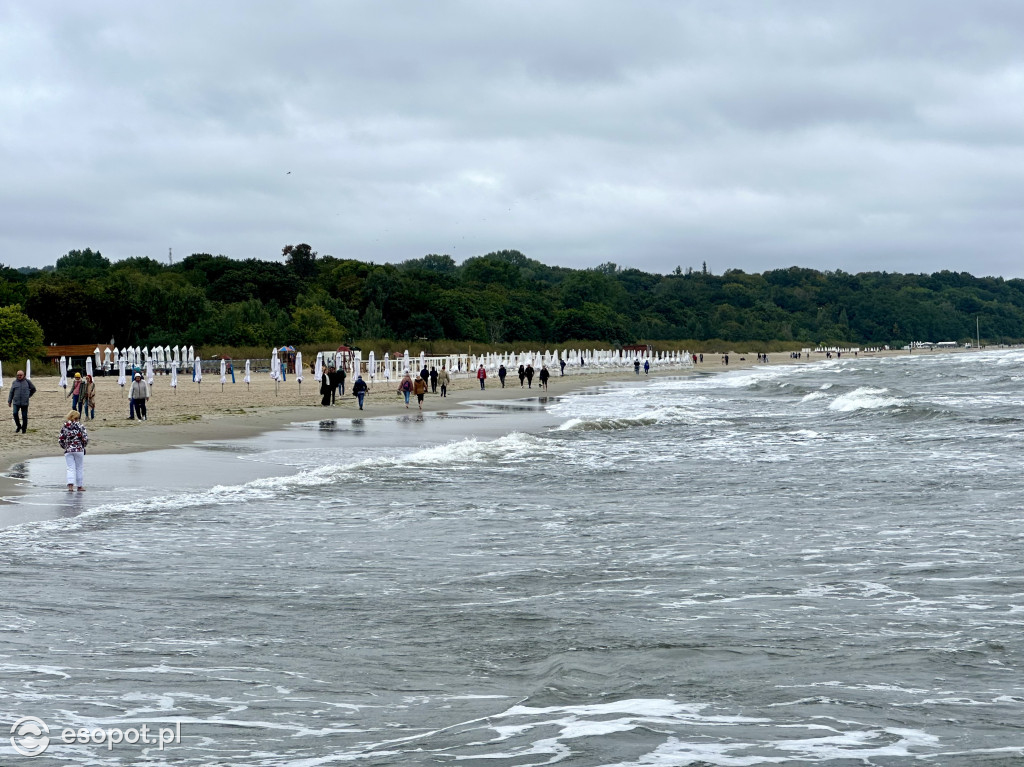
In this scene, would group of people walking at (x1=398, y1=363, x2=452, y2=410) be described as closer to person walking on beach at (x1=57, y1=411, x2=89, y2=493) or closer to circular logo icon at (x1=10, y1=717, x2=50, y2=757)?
person walking on beach at (x1=57, y1=411, x2=89, y2=493)

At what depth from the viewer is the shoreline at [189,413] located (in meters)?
20.9

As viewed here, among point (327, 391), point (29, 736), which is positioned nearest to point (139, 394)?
point (327, 391)

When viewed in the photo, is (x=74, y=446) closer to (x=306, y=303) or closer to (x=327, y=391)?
(x=327, y=391)

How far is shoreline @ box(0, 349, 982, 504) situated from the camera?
68.5 ft

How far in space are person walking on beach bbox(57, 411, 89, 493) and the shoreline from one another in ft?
2.28

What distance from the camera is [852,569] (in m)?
10.2

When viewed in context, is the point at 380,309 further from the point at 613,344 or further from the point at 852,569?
the point at 852,569

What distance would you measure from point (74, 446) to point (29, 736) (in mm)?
9089

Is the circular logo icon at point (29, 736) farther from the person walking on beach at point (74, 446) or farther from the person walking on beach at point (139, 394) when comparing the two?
the person walking on beach at point (139, 394)

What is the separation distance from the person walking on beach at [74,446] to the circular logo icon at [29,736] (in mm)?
8550

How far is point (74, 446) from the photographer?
1404 cm

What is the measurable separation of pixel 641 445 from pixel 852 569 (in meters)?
13.9

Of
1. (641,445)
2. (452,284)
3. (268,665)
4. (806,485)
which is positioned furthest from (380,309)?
(268,665)

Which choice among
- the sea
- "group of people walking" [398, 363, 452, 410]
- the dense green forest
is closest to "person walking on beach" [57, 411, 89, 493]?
the sea
